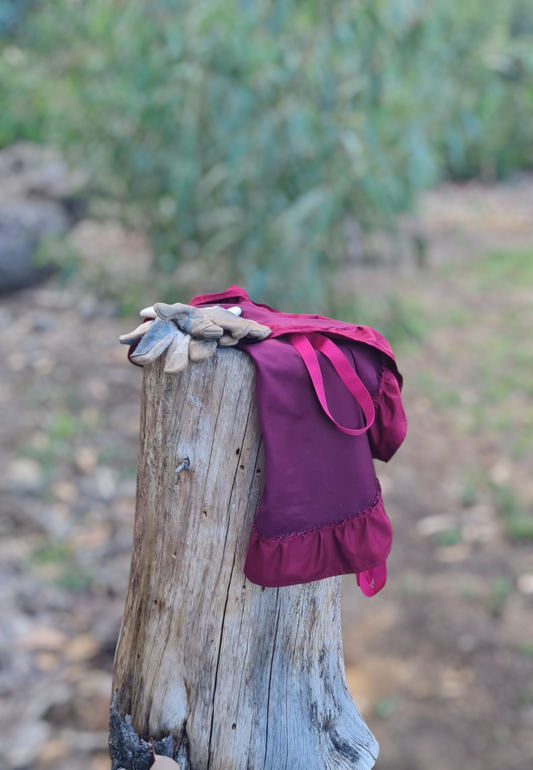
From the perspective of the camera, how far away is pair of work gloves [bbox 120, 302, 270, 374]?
3.68 feet

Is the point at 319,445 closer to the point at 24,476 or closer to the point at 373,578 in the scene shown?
the point at 373,578

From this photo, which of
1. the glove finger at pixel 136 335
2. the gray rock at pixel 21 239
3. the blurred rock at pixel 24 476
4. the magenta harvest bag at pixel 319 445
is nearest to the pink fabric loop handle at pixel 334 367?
the magenta harvest bag at pixel 319 445

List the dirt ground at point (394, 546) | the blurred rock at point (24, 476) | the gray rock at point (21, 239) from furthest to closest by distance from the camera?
the gray rock at point (21, 239)
the blurred rock at point (24, 476)
the dirt ground at point (394, 546)

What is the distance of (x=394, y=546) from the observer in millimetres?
3627

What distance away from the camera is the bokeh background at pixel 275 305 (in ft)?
9.29

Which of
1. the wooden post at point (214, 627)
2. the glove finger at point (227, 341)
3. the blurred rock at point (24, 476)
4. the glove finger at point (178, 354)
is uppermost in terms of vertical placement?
the blurred rock at point (24, 476)

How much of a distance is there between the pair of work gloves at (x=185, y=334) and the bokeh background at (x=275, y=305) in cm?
186

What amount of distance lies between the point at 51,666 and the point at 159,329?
2.15m

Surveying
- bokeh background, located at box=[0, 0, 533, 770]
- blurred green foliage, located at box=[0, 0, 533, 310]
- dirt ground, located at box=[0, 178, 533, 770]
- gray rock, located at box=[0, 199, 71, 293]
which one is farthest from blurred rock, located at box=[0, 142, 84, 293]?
blurred green foliage, located at box=[0, 0, 533, 310]

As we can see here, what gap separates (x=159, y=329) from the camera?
1147mm

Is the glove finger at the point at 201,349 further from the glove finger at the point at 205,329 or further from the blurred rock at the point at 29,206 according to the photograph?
the blurred rock at the point at 29,206

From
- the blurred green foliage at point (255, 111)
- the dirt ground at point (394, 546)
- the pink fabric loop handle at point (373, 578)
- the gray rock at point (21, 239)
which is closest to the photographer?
the pink fabric loop handle at point (373, 578)

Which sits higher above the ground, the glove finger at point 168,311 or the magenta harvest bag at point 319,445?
the glove finger at point 168,311

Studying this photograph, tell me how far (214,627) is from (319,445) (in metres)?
0.36
